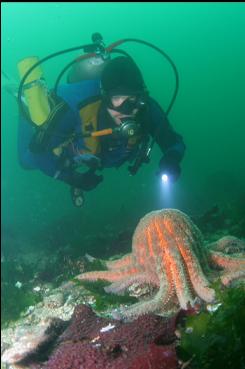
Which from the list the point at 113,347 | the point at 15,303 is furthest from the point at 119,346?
the point at 15,303

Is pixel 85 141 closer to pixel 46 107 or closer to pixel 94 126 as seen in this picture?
pixel 94 126

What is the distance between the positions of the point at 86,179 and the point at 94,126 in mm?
1032

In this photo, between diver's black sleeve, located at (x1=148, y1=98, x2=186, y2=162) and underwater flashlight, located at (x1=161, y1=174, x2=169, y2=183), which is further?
diver's black sleeve, located at (x1=148, y1=98, x2=186, y2=162)

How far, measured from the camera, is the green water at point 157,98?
888 inches

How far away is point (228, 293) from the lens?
134 inches

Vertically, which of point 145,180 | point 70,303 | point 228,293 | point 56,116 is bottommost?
point 145,180

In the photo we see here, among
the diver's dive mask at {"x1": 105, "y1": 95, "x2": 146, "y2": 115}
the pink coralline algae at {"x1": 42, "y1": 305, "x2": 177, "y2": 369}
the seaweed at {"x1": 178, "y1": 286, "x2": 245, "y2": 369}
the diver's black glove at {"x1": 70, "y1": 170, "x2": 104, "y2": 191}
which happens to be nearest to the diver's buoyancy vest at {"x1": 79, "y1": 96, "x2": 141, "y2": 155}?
the diver's black glove at {"x1": 70, "y1": 170, "x2": 104, "y2": 191}

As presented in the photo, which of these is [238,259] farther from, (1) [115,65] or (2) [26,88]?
(2) [26,88]

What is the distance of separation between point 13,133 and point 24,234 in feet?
169

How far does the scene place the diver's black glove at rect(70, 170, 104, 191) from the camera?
24.6 feet

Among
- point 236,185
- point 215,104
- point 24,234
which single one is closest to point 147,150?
point 24,234

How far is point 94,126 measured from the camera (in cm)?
768

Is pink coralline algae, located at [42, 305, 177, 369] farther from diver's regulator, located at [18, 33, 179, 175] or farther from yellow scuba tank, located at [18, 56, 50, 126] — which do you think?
yellow scuba tank, located at [18, 56, 50, 126]

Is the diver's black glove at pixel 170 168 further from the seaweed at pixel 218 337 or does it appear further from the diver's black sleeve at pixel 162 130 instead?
the seaweed at pixel 218 337
